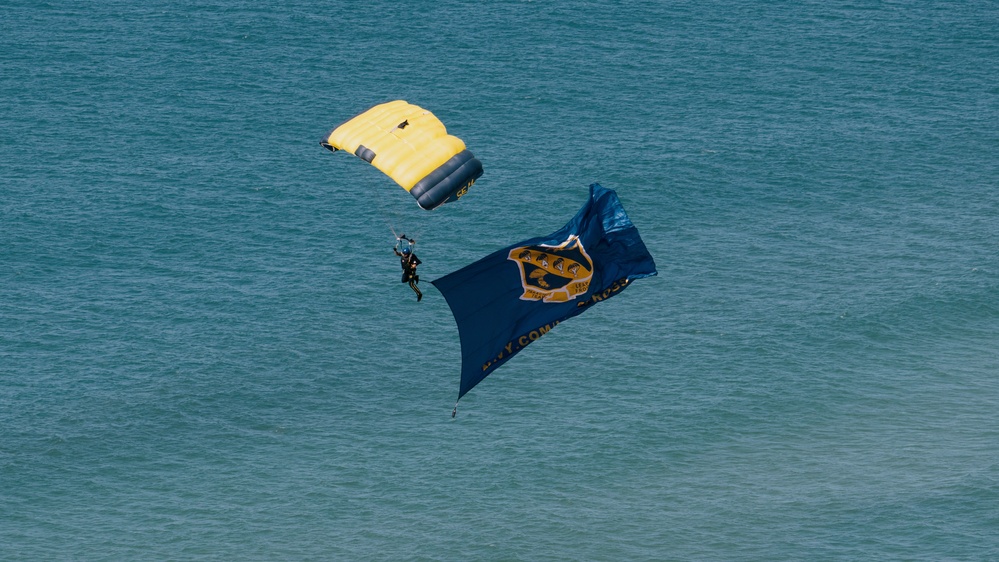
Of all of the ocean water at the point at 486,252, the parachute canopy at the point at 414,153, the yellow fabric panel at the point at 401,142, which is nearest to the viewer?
the parachute canopy at the point at 414,153

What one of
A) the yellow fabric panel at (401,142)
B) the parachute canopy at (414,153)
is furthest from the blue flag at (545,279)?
the yellow fabric panel at (401,142)

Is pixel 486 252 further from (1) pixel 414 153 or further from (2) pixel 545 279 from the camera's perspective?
(2) pixel 545 279

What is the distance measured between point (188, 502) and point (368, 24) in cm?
9992

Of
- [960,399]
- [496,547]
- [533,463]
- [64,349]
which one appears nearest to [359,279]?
[64,349]

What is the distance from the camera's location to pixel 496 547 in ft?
293

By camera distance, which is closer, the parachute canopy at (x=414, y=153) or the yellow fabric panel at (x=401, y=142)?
the parachute canopy at (x=414, y=153)

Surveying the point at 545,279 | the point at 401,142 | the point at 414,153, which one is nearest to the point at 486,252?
the point at 401,142

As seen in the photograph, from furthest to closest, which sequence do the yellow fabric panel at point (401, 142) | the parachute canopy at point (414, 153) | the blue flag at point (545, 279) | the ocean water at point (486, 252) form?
1. the ocean water at point (486, 252)
2. the yellow fabric panel at point (401, 142)
3. the parachute canopy at point (414, 153)
4. the blue flag at point (545, 279)

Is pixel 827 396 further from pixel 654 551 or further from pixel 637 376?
pixel 654 551

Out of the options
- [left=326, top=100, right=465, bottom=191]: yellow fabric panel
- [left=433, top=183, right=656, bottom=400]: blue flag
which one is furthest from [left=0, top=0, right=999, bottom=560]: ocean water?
[left=326, top=100, right=465, bottom=191]: yellow fabric panel

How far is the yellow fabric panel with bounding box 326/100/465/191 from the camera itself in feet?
201

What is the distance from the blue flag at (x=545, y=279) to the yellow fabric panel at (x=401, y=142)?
5.27 m

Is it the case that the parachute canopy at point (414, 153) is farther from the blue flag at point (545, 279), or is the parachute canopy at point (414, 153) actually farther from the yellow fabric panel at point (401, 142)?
the blue flag at point (545, 279)

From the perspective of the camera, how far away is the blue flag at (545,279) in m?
59.6
